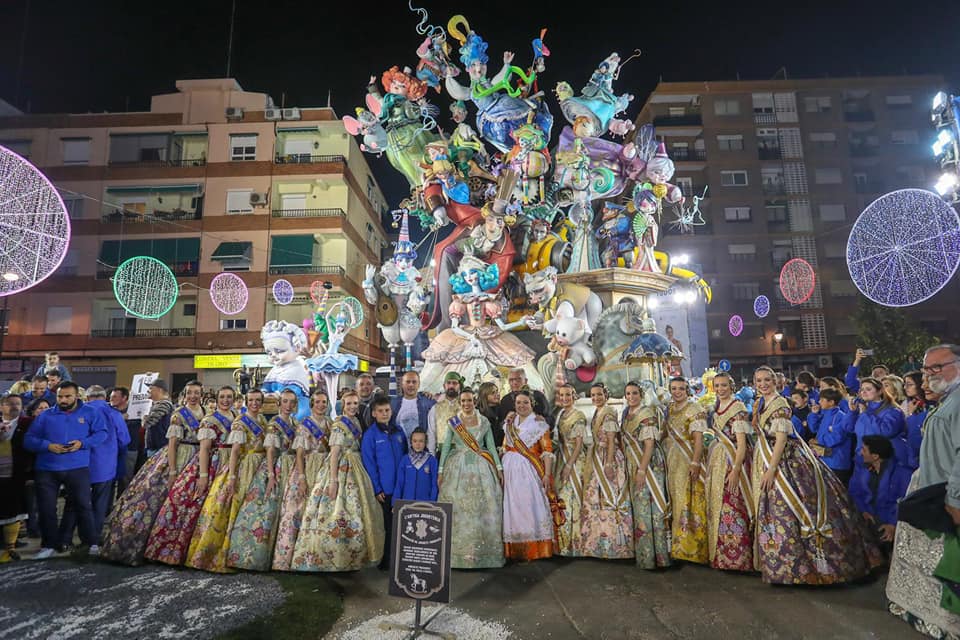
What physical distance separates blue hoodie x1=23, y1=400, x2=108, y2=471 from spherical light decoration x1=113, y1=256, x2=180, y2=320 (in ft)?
26.5

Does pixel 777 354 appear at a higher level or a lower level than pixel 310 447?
higher

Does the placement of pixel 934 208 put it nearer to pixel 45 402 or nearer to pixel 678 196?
pixel 678 196

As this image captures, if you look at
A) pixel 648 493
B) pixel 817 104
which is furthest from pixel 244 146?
pixel 817 104

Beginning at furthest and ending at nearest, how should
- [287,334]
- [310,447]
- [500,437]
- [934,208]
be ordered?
[287,334], [934,208], [500,437], [310,447]

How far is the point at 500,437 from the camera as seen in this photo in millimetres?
6031

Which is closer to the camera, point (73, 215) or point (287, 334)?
point (287, 334)

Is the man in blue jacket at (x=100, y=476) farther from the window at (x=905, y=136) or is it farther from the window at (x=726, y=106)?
the window at (x=905, y=136)

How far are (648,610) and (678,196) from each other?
10594 mm

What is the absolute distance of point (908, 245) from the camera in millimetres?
7973

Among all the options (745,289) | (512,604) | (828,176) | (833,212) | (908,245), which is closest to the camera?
(512,604)

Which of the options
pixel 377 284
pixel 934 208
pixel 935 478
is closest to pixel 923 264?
pixel 934 208

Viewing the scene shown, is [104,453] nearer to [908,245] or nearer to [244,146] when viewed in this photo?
[908,245]

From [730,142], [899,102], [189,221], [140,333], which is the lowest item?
[140,333]

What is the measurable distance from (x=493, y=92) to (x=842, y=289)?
2937 cm
